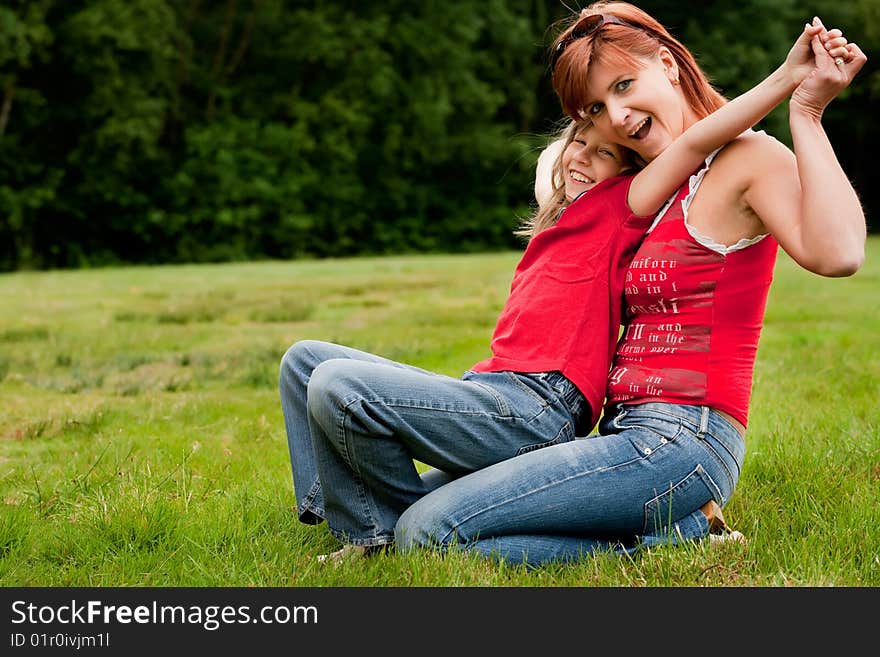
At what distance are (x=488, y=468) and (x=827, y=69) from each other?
1.37 meters

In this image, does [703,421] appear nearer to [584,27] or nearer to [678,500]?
[678,500]

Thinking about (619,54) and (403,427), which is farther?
(619,54)

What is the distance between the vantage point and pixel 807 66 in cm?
275

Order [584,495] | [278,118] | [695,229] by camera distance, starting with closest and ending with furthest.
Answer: [584,495] < [695,229] < [278,118]

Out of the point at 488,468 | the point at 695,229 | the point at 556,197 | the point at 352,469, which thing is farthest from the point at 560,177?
the point at 352,469

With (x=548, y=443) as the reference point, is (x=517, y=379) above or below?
above

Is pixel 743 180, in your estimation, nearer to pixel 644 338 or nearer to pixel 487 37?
pixel 644 338

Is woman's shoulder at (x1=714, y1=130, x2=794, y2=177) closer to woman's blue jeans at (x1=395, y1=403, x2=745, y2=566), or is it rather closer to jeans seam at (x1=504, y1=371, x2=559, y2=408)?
woman's blue jeans at (x1=395, y1=403, x2=745, y2=566)

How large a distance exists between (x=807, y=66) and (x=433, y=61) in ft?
98.0

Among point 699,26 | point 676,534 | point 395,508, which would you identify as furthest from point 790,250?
point 699,26

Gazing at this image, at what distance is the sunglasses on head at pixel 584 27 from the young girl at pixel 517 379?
0.25 meters

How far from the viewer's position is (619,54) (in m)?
3.01

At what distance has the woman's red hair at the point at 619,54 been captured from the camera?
119 inches

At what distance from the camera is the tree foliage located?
85.2 feet
